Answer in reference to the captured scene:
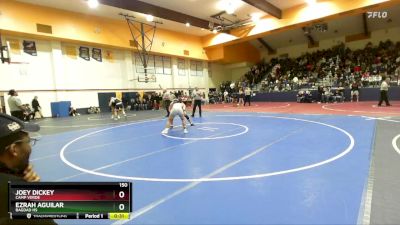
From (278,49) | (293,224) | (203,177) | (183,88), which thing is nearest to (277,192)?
(293,224)

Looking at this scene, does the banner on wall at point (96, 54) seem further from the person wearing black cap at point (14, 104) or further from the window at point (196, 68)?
the person wearing black cap at point (14, 104)

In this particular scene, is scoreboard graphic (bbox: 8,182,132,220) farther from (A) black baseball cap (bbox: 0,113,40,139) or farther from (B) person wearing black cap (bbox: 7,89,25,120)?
(B) person wearing black cap (bbox: 7,89,25,120)

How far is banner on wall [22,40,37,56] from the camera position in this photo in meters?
19.1

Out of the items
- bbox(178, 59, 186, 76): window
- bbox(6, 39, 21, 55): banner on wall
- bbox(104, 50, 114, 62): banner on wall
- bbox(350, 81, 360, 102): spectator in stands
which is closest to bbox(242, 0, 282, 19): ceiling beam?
bbox(350, 81, 360, 102): spectator in stands

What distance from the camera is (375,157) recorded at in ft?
17.3

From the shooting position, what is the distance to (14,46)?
60.7 ft

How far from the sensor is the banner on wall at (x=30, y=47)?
750 inches

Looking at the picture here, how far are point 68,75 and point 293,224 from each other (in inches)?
871

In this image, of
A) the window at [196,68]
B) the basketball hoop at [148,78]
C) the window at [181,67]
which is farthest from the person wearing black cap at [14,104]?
the window at [196,68]

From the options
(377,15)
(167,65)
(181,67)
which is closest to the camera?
(377,15)

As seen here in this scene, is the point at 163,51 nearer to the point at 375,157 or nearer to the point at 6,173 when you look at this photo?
the point at 375,157

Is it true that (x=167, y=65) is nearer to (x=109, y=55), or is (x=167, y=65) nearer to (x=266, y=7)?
(x=109, y=55)

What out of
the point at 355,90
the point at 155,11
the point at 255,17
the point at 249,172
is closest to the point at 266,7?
the point at 255,17

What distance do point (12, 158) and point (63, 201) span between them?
1.21 feet
